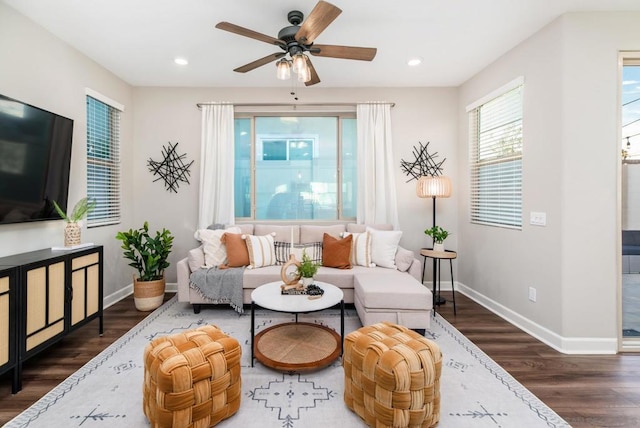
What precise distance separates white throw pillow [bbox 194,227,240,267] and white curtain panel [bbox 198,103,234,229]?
561mm

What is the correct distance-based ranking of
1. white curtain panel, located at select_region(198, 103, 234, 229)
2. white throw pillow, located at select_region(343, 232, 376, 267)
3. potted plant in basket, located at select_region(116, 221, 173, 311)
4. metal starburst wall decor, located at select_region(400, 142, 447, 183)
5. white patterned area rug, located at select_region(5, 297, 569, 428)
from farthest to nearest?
metal starburst wall decor, located at select_region(400, 142, 447, 183) < white curtain panel, located at select_region(198, 103, 234, 229) < white throw pillow, located at select_region(343, 232, 376, 267) < potted plant in basket, located at select_region(116, 221, 173, 311) < white patterned area rug, located at select_region(5, 297, 569, 428)

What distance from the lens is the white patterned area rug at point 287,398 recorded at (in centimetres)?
174

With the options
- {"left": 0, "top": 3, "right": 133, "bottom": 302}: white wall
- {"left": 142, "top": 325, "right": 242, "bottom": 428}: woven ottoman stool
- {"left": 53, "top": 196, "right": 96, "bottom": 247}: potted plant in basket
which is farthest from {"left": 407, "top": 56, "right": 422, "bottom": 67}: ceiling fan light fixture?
{"left": 53, "top": 196, "right": 96, "bottom": 247}: potted plant in basket

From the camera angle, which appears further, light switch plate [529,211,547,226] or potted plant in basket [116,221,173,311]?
potted plant in basket [116,221,173,311]

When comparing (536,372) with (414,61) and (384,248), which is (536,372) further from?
(414,61)

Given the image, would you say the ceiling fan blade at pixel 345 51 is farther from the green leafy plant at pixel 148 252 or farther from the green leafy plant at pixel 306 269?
the green leafy plant at pixel 148 252

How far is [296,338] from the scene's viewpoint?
2531mm

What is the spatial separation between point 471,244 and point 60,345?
460cm

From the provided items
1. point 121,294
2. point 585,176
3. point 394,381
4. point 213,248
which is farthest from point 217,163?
point 585,176

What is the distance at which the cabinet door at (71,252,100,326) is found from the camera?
252 centimetres

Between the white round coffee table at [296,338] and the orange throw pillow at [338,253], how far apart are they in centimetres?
81

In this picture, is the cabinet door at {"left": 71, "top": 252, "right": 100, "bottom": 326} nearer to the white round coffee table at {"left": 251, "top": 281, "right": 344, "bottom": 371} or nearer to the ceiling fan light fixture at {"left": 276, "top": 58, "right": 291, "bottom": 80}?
the white round coffee table at {"left": 251, "top": 281, "right": 344, "bottom": 371}

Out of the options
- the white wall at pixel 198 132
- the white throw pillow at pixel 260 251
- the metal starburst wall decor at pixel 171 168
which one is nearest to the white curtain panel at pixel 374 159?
the white wall at pixel 198 132

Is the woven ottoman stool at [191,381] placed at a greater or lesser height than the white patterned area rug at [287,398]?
greater
